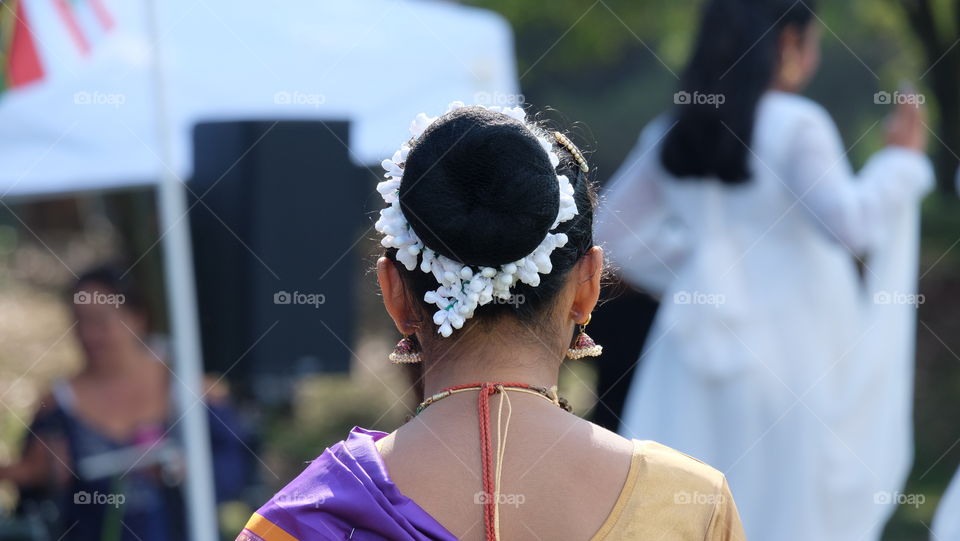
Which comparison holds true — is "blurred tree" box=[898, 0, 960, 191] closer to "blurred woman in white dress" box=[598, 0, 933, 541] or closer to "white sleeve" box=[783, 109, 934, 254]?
"white sleeve" box=[783, 109, 934, 254]

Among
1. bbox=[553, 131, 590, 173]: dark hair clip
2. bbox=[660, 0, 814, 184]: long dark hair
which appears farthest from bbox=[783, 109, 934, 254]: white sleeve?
bbox=[553, 131, 590, 173]: dark hair clip

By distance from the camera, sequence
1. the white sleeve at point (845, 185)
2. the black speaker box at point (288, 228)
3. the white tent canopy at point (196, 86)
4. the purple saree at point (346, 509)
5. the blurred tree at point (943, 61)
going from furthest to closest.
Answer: the blurred tree at point (943, 61) → the black speaker box at point (288, 228) → the white tent canopy at point (196, 86) → the white sleeve at point (845, 185) → the purple saree at point (346, 509)

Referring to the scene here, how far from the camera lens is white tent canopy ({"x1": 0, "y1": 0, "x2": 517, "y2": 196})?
3.59 meters

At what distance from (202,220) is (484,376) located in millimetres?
4447

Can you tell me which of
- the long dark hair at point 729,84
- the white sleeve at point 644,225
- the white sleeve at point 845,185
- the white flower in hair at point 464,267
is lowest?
the white sleeve at point 644,225

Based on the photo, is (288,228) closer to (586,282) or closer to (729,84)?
(729,84)

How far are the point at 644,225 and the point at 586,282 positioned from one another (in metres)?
2.26

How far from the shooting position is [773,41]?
133 inches

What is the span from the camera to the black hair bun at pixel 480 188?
118cm

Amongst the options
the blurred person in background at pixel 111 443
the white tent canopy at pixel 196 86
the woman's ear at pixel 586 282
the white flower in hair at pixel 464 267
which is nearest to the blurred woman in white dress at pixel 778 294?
the white tent canopy at pixel 196 86

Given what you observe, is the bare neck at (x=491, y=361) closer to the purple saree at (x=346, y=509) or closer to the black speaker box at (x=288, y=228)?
the purple saree at (x=346, y=509)

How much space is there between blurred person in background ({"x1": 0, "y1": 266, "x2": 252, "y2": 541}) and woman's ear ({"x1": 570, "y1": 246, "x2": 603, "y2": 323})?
300 cm

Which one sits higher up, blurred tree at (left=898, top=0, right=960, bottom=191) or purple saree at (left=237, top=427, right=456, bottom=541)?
purple saree at (left=237, top=427, right=456, bottom=541)

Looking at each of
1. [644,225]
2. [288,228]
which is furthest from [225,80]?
[644,225]
